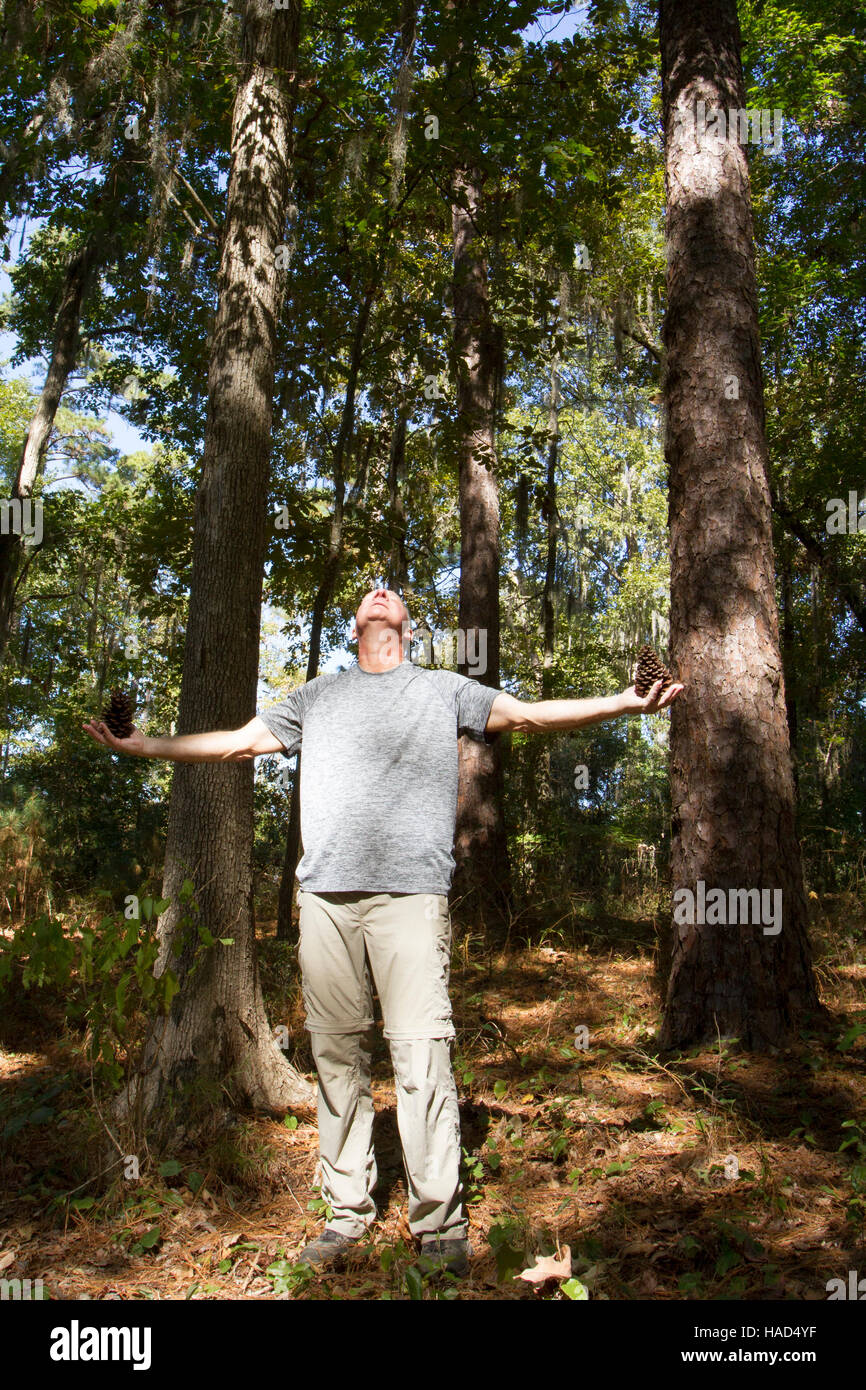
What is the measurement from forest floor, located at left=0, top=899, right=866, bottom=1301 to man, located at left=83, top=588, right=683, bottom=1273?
0.77ft

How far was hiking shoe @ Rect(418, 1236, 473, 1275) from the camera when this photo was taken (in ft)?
8.92

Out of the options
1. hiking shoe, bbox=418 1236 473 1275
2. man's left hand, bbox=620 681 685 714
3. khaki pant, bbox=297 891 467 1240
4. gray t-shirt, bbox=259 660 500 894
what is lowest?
hiking shoe, bbox=418 1236 473 1275

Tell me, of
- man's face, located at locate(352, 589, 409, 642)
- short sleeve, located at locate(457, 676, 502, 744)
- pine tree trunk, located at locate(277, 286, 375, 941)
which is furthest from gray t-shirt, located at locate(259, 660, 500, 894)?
pine tree trunk, located at locate(277, 286, 375, 941)

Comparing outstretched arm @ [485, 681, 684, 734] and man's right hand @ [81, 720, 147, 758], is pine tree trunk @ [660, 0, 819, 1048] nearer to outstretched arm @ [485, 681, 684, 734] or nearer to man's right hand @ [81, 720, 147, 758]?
outstretched arm @ [485, 681, 684, 734]

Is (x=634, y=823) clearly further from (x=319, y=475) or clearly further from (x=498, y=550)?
(x=319, y=475)

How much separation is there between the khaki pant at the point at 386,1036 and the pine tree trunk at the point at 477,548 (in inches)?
185

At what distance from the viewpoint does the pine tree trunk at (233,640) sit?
12.6ft

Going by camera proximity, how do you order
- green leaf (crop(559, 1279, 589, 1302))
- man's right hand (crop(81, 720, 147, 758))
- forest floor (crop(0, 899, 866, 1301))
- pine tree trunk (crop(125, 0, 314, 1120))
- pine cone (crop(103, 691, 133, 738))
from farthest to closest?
pine tree trunk (crop(125, 0, 314, 1120))
man's right hand (crop(81, 720, 147, 758))
pine cone (crop(103, 691, 133, 738))
forest floor (crop(0, 899, 866, 1301))
green leaf (crop(559, 1279, 589, 1302))

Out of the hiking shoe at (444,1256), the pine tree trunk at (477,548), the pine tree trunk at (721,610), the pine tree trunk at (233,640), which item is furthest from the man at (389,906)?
the pine tree trunk at (477,548)

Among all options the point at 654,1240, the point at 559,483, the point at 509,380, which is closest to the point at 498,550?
the point at 654,1240

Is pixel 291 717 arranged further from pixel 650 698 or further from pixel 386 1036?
pixel 650 698

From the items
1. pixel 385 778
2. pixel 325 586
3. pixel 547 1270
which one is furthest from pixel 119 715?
pixel 325 586

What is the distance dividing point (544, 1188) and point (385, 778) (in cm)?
164

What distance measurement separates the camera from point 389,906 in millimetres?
2906
